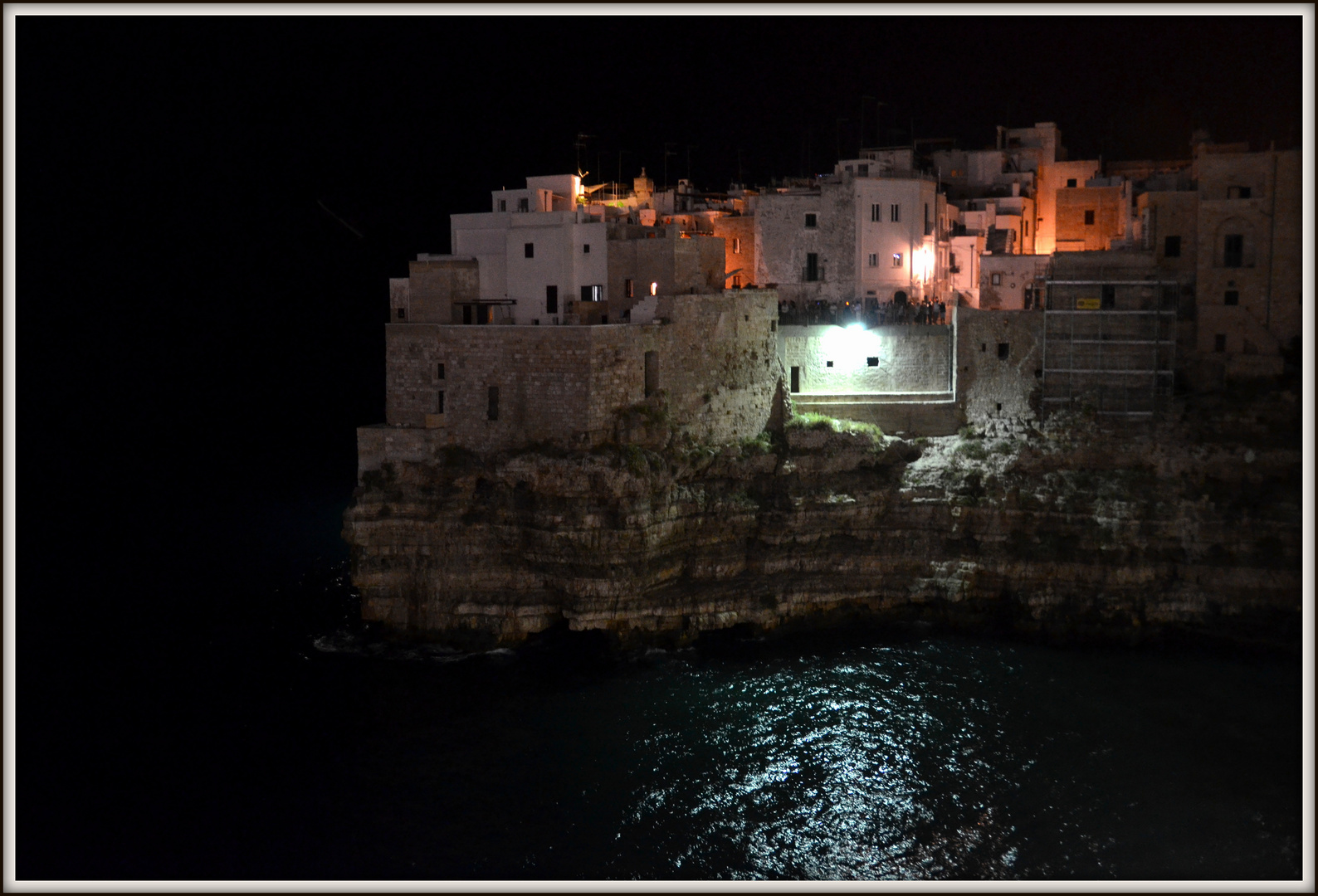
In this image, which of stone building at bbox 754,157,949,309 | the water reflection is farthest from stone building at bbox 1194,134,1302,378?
the water reflection

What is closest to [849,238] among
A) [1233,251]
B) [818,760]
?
[1233,251]

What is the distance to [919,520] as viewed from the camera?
43031mm

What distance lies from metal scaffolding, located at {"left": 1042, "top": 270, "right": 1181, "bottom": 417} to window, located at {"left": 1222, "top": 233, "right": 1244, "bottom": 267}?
1.73 m

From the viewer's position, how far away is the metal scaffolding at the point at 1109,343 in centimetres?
4341

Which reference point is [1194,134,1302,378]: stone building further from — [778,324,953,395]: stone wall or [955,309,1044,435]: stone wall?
[778,324,953,395]: stone wall

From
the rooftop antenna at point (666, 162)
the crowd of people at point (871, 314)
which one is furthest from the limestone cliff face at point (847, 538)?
the rooftop antenna at point (666, 162)

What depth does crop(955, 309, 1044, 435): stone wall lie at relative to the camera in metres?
44.3

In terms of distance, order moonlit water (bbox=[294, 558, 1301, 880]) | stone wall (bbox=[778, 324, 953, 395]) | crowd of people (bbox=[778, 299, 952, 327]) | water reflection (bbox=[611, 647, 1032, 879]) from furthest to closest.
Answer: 1. crowd of people (bbox=[778, 299, 952, 327])
2. stone wall (bbox=[778, 324, 953, 395])
3. water reflection (bbox=[611, 647, 1032, 879])
4. moonlit water (bbox=[294, 558, 1301, 880])

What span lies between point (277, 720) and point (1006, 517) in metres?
23.3

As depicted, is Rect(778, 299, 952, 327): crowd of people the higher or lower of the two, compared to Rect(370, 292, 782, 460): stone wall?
higher

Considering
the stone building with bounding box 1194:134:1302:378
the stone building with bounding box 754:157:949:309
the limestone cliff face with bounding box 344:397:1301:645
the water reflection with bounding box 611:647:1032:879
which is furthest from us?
the stone building with bounding box 754:157:949:309

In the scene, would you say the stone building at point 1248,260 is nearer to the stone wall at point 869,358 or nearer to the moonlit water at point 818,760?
the stone wall at point 869,358

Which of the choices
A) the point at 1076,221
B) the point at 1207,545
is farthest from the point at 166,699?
the point at 1076,221

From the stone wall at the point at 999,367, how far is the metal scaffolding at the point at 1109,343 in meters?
0.46
